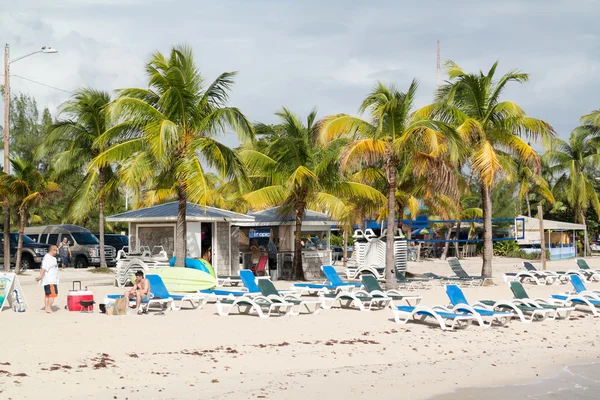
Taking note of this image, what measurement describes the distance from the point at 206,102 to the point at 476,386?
13898 millimetres

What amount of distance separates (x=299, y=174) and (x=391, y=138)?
441 centimetres

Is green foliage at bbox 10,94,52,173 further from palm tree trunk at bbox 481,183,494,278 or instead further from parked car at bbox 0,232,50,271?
palm tree trunk at bbox 481,183,494,278

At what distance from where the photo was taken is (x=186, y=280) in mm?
19812

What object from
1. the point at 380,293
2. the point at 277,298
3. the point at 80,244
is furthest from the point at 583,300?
the point at 80,244

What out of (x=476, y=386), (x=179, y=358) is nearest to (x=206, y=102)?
(x=179, y=358)

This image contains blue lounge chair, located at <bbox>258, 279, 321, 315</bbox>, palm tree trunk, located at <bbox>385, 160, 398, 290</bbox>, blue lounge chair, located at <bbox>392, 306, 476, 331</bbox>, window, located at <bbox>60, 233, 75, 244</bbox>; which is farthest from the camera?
window, located at <bbox>60, 233, 75, 244</bbox>

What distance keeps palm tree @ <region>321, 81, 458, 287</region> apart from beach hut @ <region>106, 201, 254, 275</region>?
5908mm

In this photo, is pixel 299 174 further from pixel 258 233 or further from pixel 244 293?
pixel 258 233

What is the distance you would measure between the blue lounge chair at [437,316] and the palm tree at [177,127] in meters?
7.78

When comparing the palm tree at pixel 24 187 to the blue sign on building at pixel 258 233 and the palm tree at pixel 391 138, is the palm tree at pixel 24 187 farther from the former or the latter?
the palm tree at pixel 391 138

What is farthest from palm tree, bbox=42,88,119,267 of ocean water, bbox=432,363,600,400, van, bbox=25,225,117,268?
ocean water, bbox=432,363,600,400

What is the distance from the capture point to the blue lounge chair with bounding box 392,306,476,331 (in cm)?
1402

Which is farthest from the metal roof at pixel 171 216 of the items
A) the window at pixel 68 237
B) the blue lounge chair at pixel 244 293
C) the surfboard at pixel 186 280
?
the window at pixel 68 237

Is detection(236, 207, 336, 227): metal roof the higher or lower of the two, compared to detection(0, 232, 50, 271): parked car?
higher
